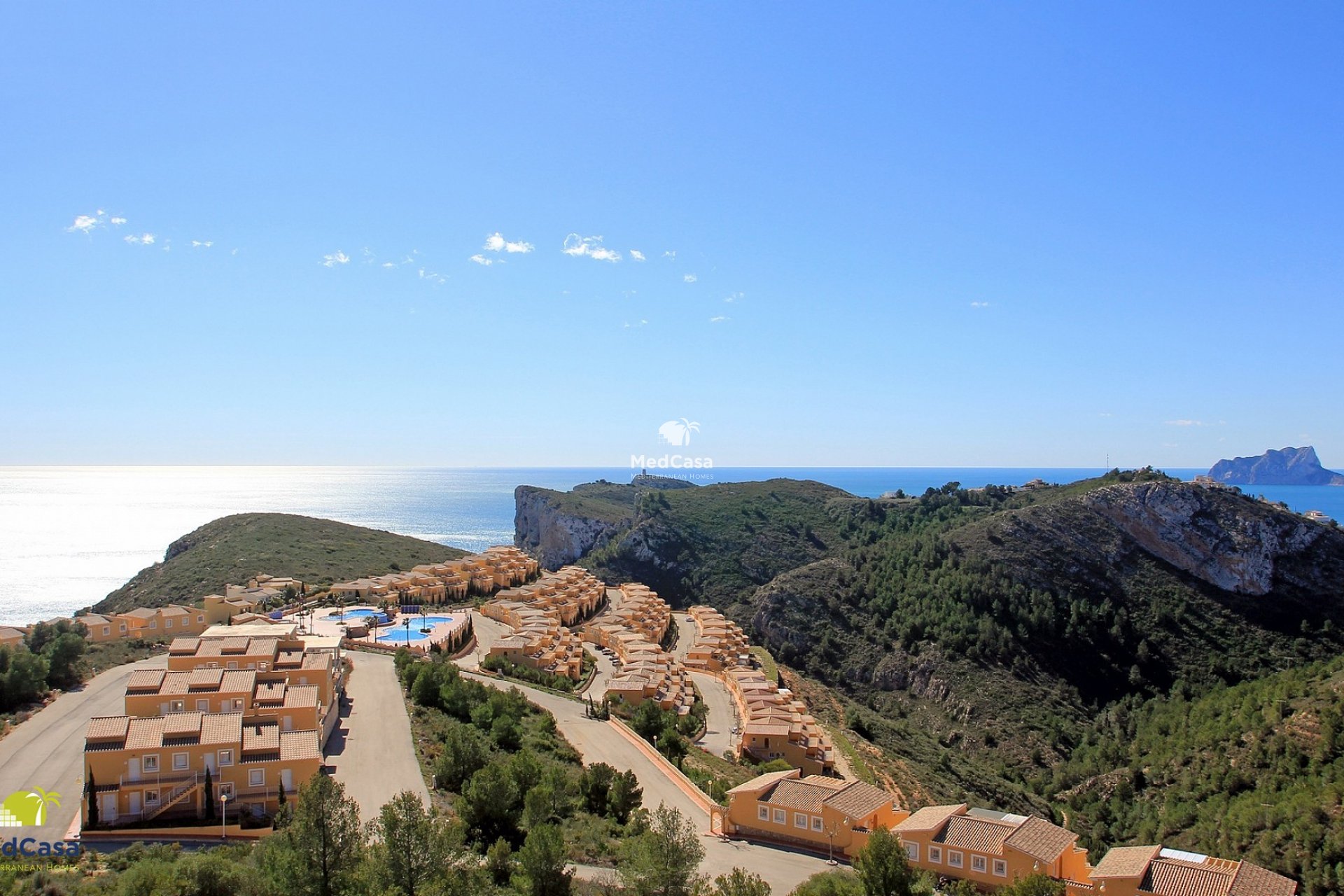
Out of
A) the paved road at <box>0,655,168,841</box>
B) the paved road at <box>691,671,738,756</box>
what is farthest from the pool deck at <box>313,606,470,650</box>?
the paved road at <box>691,671,738,756</box>

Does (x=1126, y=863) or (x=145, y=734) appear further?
(x=145, y=734)

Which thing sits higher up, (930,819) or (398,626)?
(930,819)

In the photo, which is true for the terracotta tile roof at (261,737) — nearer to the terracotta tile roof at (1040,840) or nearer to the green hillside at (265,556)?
the terracotta tile roof at (1040,840)

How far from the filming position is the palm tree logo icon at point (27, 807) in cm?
1725

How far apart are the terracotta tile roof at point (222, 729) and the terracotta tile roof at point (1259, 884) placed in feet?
70.0

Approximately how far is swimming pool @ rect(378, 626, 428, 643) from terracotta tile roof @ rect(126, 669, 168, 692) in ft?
49.7

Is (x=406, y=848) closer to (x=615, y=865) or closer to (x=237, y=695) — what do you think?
(x=615, y=865)

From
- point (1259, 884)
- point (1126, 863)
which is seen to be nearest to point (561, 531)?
point (1126, 863)

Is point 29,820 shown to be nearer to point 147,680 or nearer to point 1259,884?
point 147,680

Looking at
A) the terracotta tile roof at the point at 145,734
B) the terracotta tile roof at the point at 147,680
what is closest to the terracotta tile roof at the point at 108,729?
the terracotta tile roof at the point at 145,734

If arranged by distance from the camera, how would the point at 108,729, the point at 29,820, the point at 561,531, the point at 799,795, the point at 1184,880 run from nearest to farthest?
the point at 1184,880
the point at 29,820
the point at 108,729
the point at 799,795
the point at 561,531

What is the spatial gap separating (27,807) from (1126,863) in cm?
2410

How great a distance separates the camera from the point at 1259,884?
14953mm

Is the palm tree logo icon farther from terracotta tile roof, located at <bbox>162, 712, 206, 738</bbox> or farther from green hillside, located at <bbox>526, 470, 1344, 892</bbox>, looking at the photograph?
green hillside, located at <bbox>526, 470, 1344, 892</bbox>
